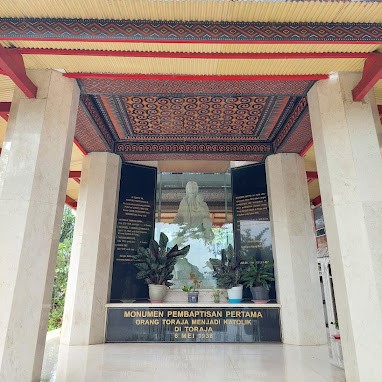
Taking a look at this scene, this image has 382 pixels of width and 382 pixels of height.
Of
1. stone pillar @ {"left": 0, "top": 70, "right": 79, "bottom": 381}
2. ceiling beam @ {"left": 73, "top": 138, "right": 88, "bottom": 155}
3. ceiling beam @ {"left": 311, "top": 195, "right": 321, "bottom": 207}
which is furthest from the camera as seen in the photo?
ceiling beam @ {"left": 311, "top": 195, "right": 321, "bottom": 207}

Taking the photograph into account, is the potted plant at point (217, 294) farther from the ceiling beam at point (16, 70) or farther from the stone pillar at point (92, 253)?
the ceiling beam at point (16, 70)

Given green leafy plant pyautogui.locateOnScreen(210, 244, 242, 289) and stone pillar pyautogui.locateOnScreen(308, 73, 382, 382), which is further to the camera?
green leafy plant pyautogui.locateOnScreen(210, 244, 242, 289)

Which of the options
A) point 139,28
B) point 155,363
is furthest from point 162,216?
point 139,28

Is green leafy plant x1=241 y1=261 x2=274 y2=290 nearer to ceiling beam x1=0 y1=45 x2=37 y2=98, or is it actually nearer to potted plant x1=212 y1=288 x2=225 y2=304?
potted plant x1=212 y1=288 x2=225 y2=304

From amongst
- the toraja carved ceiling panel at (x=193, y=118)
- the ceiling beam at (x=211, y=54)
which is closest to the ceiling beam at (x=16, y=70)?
the ceiling beam at (x=211, y=54)

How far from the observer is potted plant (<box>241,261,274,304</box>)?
5828 millimetres

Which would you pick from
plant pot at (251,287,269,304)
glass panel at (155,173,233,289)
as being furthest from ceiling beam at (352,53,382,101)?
glass panel at (155,173,233,289)

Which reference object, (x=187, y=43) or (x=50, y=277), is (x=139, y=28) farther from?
(x=50, y=277)

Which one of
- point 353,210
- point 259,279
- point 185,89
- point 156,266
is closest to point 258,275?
point 259,279

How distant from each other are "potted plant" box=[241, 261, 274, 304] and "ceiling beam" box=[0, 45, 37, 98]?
15.6 ft

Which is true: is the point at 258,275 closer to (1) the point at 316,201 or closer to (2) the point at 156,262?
(2) the point at 156,262

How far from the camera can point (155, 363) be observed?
13.0 ft

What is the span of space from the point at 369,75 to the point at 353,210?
154 cm

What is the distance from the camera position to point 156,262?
615cm
